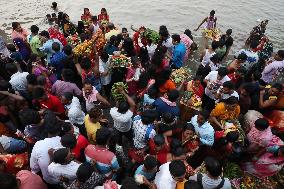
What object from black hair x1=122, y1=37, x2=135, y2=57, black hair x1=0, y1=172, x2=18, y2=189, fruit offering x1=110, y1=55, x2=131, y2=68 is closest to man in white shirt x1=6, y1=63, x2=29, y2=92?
fruit offering x1=110, y1=55, x2=131, y2=68

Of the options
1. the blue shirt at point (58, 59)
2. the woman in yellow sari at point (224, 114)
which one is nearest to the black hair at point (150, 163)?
the woman in yellow sari at point (224, 114)

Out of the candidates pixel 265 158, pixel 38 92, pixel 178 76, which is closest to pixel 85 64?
pixel 38 92

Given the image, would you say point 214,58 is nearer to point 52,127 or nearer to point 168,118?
point 168,118

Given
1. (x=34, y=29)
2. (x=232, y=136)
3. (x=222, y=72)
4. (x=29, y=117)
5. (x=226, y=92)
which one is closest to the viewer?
(x=29, y=117)

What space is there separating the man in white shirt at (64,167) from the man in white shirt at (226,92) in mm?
3581

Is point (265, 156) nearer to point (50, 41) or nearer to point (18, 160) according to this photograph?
point (18, 160)

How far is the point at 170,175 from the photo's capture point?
461 centimetres

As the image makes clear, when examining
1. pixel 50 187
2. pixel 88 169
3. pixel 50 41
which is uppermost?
pixel 50 41

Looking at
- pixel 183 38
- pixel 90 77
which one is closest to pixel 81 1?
pixel 183 38

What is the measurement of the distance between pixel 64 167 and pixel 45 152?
517mm

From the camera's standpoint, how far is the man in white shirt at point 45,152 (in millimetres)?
4969

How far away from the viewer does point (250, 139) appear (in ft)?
20.1

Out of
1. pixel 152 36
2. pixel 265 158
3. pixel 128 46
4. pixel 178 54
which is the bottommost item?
pixel 265 158

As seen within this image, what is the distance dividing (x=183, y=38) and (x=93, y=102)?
4.30 metres
